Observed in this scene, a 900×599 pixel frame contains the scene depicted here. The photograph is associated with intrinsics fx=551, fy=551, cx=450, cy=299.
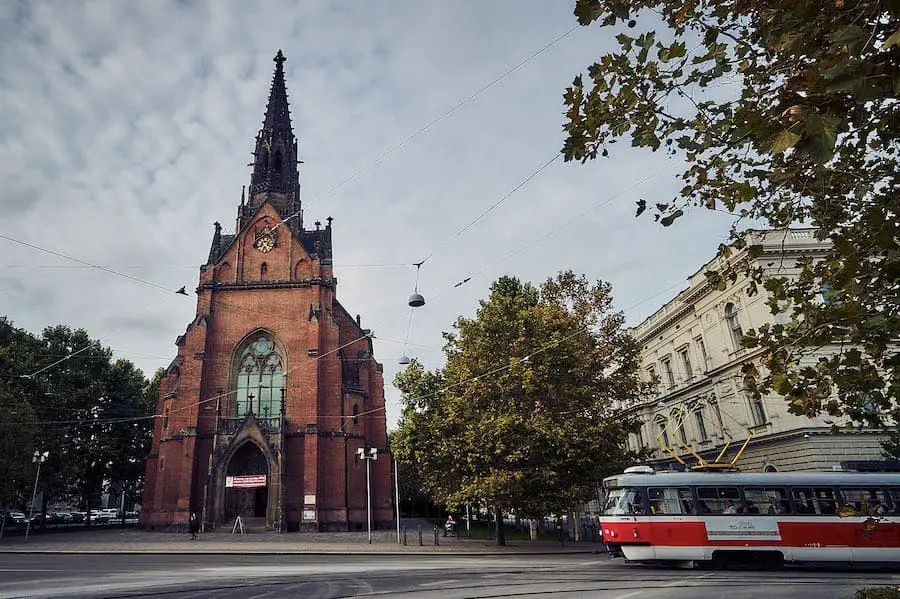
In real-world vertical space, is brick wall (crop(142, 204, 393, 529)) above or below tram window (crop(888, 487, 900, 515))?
above

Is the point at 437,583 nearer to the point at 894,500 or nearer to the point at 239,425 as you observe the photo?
the point at 894,500

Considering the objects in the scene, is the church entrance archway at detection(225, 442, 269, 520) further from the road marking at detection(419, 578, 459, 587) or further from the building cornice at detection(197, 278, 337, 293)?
the road marking at detection(419, 578, 459, 587)

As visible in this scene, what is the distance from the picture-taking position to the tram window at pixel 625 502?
16.3 meters

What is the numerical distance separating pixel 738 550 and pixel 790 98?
15.8m

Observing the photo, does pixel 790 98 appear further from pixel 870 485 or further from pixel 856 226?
pixel 870 485

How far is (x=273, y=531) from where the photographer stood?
103ft

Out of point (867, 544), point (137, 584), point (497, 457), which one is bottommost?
point (867, 544)

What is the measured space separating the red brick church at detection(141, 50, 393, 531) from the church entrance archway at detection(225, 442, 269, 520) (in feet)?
0.20

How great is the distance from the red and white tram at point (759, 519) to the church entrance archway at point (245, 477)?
2387cm

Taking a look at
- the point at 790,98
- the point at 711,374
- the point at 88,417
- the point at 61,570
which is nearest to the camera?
the point at 790,98

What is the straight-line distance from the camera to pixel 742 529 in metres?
15.5

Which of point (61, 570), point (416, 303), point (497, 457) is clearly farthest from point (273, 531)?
point (416, 303)

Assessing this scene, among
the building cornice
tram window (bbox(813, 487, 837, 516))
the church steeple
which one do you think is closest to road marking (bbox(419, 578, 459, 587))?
tram window (bbox(813, 487, 837, 516))

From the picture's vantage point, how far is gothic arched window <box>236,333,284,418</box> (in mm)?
35750
